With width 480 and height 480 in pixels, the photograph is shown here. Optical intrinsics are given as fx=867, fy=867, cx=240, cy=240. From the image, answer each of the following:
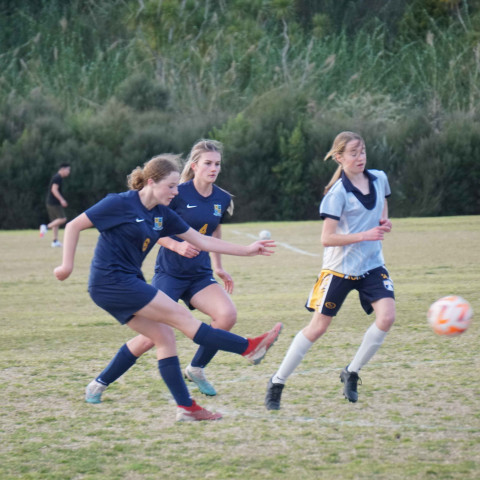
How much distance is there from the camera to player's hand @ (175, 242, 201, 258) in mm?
5902

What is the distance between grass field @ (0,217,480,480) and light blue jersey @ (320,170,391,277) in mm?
916

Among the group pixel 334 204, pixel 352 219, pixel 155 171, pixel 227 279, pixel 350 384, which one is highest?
pixel 155 171

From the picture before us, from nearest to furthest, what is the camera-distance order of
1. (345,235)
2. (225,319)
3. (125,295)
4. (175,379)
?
(125,295) < (175,379) < (345,235) < (225,319)

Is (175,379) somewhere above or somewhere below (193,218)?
below

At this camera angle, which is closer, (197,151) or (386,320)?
(386,320)

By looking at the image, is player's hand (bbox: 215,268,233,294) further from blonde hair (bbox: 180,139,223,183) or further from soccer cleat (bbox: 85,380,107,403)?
soccer cleat (bbox: 85,380,107,403)

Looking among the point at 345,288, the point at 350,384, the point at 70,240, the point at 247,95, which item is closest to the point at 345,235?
the point at 345,288

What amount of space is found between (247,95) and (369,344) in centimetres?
3063

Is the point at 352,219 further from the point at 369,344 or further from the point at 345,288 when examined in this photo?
the point at 369,344

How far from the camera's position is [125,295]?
17.3 ft

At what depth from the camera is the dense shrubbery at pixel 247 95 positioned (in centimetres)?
2934

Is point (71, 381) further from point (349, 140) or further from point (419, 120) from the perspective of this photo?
point (419, 120)

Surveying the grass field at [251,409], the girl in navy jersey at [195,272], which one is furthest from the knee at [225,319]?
the grass field at [251,409]

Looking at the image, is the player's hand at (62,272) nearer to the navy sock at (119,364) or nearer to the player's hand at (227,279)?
the navy sock at (119,364)
